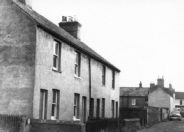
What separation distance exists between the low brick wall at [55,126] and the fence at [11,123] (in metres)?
0.60

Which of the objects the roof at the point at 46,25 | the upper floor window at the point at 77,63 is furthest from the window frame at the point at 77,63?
the roof at the point at 46,25

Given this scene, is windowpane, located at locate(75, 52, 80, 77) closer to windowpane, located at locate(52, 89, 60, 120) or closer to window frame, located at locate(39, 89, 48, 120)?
windowpane, located at locate(52, 89, 60, 120)

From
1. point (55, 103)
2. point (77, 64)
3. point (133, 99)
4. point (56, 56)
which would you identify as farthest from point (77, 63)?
point (133, 99)

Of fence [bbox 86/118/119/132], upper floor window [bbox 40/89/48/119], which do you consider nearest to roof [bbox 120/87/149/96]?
fence [bbox 86/118/119/132]

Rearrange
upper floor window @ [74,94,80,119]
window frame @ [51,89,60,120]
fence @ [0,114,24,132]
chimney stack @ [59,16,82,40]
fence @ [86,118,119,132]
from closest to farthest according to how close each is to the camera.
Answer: fence @ [0,114,24,132]
fence @ [86,118,119,132]
window frame @ [51,89,60,120]
upper floor window @ [74,94,80,119]
chimney stack @ [59,16,82,40]

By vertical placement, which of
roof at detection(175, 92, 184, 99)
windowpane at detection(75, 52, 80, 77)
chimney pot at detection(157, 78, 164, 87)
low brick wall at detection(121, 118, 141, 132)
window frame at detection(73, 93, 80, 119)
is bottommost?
low brick wall at detection(121, 118, 141, 132)

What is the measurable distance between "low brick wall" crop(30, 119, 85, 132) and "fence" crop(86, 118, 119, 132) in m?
2.44

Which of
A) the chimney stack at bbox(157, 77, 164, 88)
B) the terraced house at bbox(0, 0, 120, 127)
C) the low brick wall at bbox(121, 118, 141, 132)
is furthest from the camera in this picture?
the chimney stack at bbox(157, 77, 164, 88)

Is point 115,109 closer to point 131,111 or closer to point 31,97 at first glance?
point 131,111

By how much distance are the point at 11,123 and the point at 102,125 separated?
6.16 meters

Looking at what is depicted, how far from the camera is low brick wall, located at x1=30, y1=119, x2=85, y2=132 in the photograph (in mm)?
12445

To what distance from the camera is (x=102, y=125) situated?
1708 centimetres

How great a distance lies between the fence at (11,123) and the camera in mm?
12727

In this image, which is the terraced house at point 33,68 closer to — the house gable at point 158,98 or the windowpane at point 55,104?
the windowpane at point 55,104
